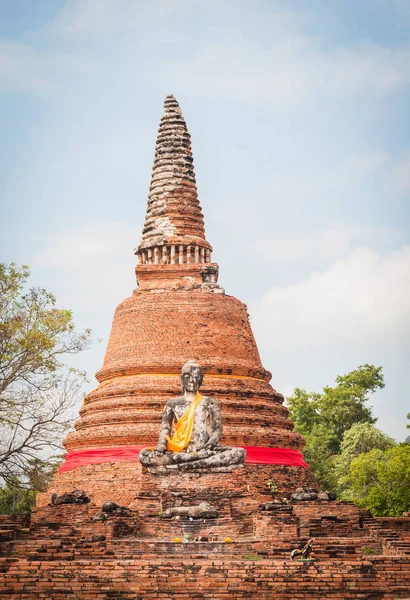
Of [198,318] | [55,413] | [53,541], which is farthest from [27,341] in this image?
[53,541]

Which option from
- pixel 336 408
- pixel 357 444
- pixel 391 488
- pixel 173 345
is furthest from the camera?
pixel 336 408

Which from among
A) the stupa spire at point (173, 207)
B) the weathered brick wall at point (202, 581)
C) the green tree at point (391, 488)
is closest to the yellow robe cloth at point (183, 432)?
the stupa spire at point (173, 207)

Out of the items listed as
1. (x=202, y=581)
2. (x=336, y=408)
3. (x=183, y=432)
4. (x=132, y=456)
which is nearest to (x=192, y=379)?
(x=183, y=432)

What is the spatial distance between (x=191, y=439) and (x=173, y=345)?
4705mm

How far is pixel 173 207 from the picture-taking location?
27.5m

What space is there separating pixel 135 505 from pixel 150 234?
34.1ft

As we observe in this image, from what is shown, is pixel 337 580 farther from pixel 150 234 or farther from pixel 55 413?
pixel 150 234

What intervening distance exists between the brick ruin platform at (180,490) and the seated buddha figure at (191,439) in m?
0.25

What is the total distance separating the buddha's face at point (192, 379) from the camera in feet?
68.2

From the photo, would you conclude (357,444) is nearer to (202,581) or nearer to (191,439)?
(191,439)

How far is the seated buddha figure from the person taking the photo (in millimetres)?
19750

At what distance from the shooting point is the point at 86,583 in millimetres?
12422

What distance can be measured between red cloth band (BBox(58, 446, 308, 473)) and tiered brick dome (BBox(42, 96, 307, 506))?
0.17 m

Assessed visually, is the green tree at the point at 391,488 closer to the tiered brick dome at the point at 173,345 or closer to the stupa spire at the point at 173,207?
the tiered brick dome at the point at 173,345
